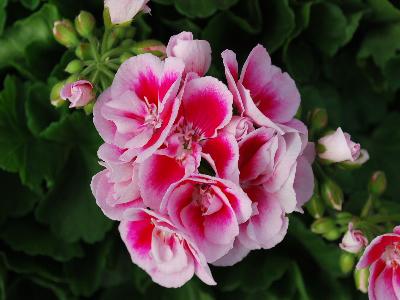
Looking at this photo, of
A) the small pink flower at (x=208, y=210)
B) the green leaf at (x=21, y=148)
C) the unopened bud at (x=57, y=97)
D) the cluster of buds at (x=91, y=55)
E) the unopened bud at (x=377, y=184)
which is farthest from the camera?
the green leaf at (x=21, y=148)

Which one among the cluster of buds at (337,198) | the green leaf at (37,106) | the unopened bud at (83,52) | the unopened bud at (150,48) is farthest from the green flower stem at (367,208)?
the green leaf at (37,106)

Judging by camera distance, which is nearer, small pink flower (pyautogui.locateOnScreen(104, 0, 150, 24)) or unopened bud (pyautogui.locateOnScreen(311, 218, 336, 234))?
small pink flower (pyautogui.locateOnScreen(104, 0, 150, 24))

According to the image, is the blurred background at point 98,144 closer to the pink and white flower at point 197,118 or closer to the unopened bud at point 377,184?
the unopened bud at point 377,184

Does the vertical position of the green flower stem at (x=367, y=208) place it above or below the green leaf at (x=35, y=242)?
above

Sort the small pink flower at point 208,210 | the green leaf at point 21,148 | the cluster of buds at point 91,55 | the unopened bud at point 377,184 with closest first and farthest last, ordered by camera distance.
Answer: the small pink flower at point 208,210 < the cluster of buds at point 91,55 < the unopened bud at point 377,184 < the green leaf at point 21,148

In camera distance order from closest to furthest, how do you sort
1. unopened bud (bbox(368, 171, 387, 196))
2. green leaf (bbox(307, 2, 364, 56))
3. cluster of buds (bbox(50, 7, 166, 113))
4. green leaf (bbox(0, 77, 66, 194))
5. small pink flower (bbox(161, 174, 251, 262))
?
small pink flower (bbox(161, 174, 251, 262)) < cluster of buds (bbox(50, 7, 166, 113)) < unopened bud (bbox(368, 171, 387, 196)) < green leaf (bbox(0, 77, 66, 194)) < green leaf (bbox(307, 2, 364, 56))

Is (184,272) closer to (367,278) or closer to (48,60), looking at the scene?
(367,278)

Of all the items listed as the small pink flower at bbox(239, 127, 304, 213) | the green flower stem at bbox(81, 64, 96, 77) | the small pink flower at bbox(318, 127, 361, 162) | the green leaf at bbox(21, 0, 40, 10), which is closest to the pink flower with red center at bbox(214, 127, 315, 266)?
the small pink flower at bbox(239, 127, 304, 213)

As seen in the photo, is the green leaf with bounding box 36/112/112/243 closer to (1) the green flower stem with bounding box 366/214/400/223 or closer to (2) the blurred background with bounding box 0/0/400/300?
(2) the blurred background with bounding box 0/0/400/300
